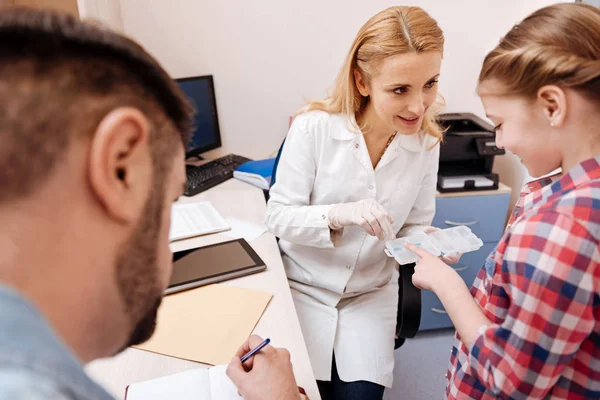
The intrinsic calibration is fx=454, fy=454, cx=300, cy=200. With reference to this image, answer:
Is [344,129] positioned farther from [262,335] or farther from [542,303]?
[542,303]

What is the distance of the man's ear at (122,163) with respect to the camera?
37 centimetres

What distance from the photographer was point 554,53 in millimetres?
682

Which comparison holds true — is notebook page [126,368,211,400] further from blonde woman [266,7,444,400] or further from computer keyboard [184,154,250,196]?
computer keyboard [184,154,250,196]

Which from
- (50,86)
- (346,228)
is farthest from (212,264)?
(50,86)

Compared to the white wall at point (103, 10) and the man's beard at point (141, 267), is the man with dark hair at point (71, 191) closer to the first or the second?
the man's beard at point (141, 267)

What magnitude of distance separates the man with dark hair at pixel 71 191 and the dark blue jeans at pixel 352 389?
3.09 feet

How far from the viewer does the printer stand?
6.48ft

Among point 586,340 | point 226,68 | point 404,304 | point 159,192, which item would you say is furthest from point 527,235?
point 226,68

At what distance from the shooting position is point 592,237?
0.64m

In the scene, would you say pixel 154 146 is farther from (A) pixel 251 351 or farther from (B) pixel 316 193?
(B) pixel 316 193

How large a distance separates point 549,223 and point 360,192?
2.49 ft

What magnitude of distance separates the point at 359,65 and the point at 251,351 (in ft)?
2.76

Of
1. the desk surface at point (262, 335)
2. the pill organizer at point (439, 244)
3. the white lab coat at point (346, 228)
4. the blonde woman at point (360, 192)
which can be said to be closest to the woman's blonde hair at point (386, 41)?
the blonde woman at point (360, 192)

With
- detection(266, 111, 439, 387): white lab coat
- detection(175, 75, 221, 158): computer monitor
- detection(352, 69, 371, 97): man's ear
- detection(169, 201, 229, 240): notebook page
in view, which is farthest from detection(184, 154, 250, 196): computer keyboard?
detection(352, 69, 371, 97): man's ear
